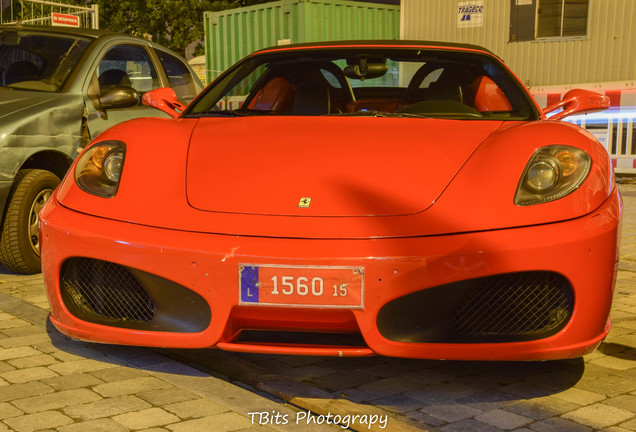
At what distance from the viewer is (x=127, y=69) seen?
667cm

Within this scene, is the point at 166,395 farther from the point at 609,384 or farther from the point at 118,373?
the point at 609,384

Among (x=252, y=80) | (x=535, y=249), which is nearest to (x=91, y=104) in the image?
(x=252, y=80)

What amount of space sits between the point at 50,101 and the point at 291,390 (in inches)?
125

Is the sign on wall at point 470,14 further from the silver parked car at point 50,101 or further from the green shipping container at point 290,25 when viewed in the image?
the silver parked car at point 50,101

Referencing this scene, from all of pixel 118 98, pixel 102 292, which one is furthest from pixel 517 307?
pixel 118 98

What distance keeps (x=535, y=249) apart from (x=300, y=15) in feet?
50.2

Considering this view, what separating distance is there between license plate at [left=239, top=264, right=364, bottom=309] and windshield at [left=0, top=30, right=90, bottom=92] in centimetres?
349

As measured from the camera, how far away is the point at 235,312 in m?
3.11

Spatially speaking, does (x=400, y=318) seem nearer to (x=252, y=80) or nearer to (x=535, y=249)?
(x=535, y=249)

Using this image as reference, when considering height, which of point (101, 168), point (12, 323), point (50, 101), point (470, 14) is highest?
point (470, 14)

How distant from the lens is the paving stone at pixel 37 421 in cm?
294

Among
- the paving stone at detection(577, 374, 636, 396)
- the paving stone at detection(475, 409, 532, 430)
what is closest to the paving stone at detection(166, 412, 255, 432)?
the paving stone at detection(475, 409, 532, 430)

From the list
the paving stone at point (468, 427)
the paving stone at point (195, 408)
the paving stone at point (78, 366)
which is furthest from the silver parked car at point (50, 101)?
the paving stone at point (468, 427)

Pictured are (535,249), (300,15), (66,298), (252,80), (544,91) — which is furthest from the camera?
(300,15)
